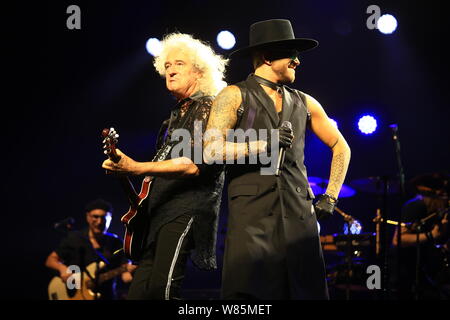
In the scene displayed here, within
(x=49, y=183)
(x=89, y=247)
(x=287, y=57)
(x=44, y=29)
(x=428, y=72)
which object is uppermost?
(x=44, y=29)

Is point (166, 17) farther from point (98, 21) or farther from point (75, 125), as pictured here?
point (75, 125)

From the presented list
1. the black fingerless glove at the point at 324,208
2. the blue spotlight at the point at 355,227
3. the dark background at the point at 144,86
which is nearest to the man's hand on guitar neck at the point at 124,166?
the black fingerless glove at the point at 324,208

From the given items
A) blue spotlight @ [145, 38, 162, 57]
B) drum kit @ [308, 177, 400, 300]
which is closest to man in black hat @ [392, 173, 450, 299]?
drum kit @ [308, 177, 400, 300]

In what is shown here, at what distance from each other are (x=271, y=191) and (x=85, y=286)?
5.60m

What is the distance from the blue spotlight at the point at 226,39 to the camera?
29.2 ft

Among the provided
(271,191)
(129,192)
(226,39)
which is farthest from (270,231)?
(226,39)

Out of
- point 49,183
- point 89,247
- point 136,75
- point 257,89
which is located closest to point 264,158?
point 257,89

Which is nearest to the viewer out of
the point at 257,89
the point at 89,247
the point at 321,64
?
the point at 257,89

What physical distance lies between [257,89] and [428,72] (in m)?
5.99

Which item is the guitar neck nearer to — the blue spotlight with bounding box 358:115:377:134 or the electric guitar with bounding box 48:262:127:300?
the electric guitar with bounding box 48:262:127:300

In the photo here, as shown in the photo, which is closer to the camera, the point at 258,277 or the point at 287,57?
the point at 258,277

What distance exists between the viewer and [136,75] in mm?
9250

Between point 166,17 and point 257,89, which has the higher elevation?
point 166,17

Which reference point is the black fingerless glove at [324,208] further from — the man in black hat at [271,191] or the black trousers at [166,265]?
the black trousers at [166,265]
